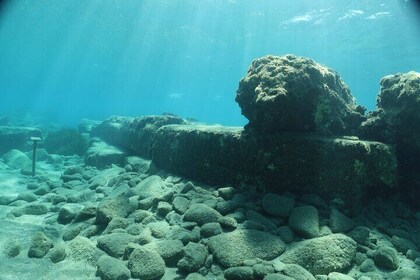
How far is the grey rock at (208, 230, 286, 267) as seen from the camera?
385cm

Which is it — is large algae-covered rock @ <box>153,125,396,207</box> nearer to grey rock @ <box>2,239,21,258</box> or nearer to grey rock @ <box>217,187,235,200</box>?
grey rock @ <box>217,187,235,200</box>

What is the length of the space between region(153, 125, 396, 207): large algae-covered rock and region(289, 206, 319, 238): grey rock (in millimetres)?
551

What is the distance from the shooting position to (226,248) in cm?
398

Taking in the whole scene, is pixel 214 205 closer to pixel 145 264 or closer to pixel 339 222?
pixel 145 264

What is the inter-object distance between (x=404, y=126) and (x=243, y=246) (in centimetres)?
365

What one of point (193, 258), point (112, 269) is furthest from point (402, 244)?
point (112, 269)

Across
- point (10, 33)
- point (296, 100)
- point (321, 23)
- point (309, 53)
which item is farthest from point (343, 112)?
point (10, 33)

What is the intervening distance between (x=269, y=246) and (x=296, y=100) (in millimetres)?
→ 2663

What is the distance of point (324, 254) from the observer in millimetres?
3725

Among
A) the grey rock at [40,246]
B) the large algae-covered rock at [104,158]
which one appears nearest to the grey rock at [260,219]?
the grey rock at [40,246]

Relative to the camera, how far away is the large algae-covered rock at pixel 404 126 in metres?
5.08

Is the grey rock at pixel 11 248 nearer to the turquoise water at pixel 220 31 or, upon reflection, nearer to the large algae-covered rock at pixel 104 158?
the large algae-covered rock at pixel 104 158

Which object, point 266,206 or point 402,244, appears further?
point 266,206

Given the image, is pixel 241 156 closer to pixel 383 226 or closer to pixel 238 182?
pixel 238 182
